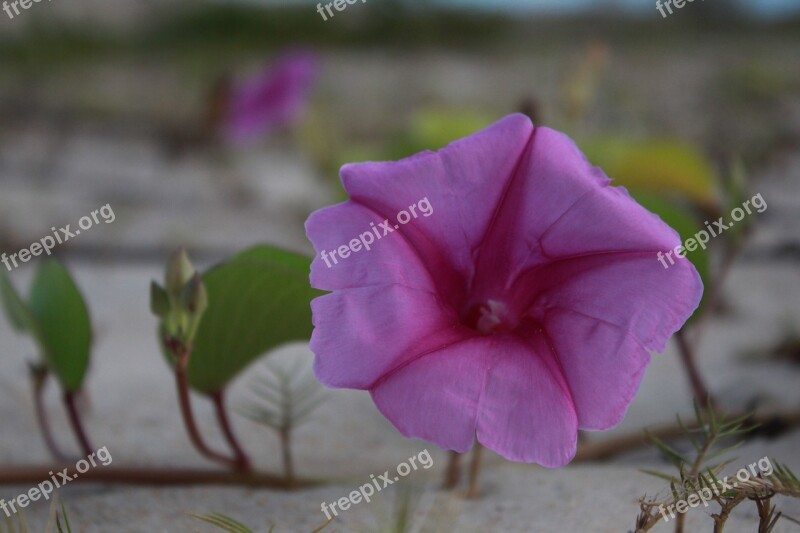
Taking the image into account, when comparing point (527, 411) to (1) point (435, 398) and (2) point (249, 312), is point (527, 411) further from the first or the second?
(2) point (249, 312)

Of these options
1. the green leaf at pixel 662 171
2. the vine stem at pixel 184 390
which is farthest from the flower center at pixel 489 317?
the green leaf at pixel 662 171

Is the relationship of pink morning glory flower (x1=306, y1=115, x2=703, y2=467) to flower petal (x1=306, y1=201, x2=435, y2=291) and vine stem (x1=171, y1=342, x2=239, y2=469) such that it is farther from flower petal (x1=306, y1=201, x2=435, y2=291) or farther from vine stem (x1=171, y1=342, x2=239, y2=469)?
vine stem (x1=171, y1=342, x2=239, y2=469)

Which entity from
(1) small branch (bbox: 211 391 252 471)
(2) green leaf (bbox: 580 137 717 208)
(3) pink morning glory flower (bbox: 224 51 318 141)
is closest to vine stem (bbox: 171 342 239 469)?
(1) small branch (bbox: 211 391 252 471)

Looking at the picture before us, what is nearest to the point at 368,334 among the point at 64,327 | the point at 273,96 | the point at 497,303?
the point at 497,303

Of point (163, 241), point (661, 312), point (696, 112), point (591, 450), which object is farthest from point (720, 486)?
point (696, 112)

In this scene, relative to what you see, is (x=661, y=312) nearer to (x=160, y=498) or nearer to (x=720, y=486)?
(x=720, y=486)

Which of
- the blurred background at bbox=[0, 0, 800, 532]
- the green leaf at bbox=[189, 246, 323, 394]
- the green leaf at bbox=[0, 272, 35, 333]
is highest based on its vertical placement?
the green leaf at bbox=[0, 272, 35, 333]
